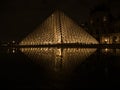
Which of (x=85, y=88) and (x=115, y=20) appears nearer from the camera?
(x=85, y=88)

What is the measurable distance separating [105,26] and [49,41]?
121ft

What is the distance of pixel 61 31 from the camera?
69.8m

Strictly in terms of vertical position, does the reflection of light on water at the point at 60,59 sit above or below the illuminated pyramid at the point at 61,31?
below

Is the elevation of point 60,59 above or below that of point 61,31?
below

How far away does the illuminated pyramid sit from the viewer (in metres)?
70.1

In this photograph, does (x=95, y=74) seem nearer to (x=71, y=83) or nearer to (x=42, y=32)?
(x=71, y=83)

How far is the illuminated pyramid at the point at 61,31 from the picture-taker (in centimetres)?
7006

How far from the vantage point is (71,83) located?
17.2 meters

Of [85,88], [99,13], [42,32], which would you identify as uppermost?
[99,13]

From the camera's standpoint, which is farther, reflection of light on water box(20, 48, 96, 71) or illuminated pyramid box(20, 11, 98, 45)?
illuminated pyramid box(20, 11, 98, 45)

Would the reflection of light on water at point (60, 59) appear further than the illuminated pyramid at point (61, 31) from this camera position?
No

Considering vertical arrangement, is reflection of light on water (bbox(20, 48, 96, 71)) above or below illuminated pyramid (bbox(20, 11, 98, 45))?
below

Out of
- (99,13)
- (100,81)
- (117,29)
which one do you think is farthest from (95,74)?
(99,13)

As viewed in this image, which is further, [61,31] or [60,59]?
[61,31]
